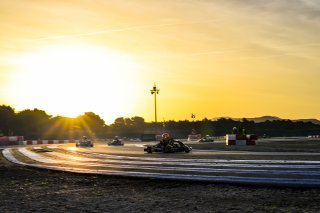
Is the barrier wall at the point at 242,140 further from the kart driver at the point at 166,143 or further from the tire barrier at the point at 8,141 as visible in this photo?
the tire barrier at the point at 8,141

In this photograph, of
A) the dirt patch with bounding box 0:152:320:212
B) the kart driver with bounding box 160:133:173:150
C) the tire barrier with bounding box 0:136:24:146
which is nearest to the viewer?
the dirt patch with bounding box 0:152:320:212

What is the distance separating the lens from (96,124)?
173375mm

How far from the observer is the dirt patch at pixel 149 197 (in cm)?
843

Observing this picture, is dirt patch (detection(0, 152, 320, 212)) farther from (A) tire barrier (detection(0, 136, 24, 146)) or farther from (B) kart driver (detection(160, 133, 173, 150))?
(A) tire barrier (detection(0, 136, 24, 146))

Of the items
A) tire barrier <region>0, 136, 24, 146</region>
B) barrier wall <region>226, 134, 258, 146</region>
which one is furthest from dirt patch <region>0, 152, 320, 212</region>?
tire barrier <region>0, 136, 24, 146</region>

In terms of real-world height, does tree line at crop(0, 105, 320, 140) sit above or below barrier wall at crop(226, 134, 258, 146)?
above

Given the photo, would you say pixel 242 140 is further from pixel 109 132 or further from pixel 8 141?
pixel 109 132

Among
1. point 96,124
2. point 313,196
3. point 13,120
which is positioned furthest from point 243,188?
point 96,124

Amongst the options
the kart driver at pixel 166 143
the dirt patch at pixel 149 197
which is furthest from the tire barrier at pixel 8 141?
the dirt patch at pixel 149 197

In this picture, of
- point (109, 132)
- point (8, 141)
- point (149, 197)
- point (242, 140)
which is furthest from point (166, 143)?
point (109, 132)

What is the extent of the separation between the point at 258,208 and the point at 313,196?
1.72 m

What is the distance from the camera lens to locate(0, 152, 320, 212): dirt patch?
843 centimetres

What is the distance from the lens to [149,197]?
10047 millimetres

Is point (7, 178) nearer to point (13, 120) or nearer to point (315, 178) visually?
point (315, 178)
